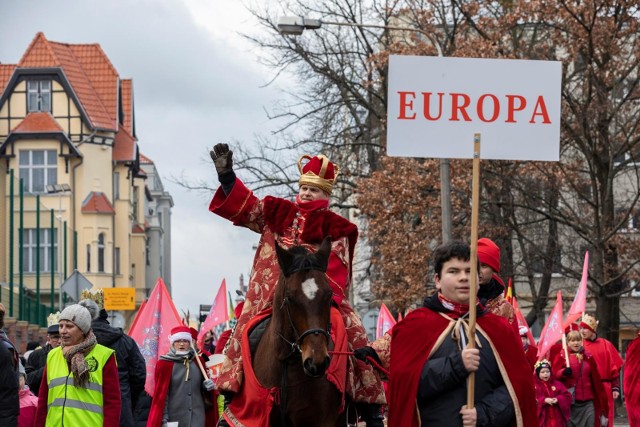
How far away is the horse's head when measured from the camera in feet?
29.1

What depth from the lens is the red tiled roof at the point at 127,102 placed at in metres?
87.6

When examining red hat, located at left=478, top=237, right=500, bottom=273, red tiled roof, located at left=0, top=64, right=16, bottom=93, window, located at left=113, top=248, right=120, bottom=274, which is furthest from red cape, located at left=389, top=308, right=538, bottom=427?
window, located at left=113, top=248, right=120, bottom=274

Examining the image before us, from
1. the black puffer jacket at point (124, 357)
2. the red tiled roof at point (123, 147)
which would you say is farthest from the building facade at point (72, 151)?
the black puffer jacket at point (124, 357)

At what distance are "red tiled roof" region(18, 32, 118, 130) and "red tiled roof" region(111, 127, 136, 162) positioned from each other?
278 cm

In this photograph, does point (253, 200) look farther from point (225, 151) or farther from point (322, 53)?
point (322, 53)

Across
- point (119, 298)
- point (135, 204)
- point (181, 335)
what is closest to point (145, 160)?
point (135, 204)

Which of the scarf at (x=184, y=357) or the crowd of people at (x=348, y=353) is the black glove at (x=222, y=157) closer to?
the crowd of people at (x=348, y=353)

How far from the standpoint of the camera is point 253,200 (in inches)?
412

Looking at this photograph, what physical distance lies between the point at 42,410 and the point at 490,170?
71.9ft

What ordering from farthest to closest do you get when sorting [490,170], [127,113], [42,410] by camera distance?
[127,113], [490,170], [42,410]

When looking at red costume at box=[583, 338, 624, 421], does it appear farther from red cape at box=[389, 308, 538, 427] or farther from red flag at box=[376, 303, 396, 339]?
red cape at box=[389, 308, 538, 427]

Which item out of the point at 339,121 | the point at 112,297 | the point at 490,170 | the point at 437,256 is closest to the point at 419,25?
the point at 490,170

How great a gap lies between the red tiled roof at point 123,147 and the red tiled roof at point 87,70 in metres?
2.78

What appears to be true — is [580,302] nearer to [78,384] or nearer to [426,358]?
[78,384]
